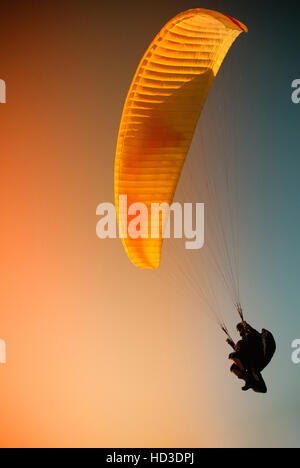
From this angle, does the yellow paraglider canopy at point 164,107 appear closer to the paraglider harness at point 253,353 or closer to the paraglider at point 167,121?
the paraglider at point 167,121

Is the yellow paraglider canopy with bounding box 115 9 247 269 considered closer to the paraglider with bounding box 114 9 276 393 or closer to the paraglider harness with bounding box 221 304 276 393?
the paraglider with bounding box 114 9 276 393

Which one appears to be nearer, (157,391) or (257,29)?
(257,29)

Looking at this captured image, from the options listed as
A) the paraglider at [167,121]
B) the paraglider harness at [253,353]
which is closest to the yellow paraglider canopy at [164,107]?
the paraglider at [167,121]

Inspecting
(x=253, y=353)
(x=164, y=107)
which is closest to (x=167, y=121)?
(x=164, y=107)

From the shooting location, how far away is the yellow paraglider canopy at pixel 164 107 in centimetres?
407

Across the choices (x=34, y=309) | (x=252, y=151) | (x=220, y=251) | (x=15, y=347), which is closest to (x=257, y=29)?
(x=252, y=151)

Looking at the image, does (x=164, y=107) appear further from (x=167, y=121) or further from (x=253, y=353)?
(x=253, y=353)

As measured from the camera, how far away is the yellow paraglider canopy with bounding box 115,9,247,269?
407 cm

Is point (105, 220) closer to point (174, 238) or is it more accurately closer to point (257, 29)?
point (174, 238)

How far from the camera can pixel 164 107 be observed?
4.29 metres

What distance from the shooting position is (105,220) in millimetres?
6387

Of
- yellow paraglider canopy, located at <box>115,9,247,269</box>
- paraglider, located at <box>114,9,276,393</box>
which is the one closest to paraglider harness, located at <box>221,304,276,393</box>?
paraglider, located at <box>114,9,276,393</box>
